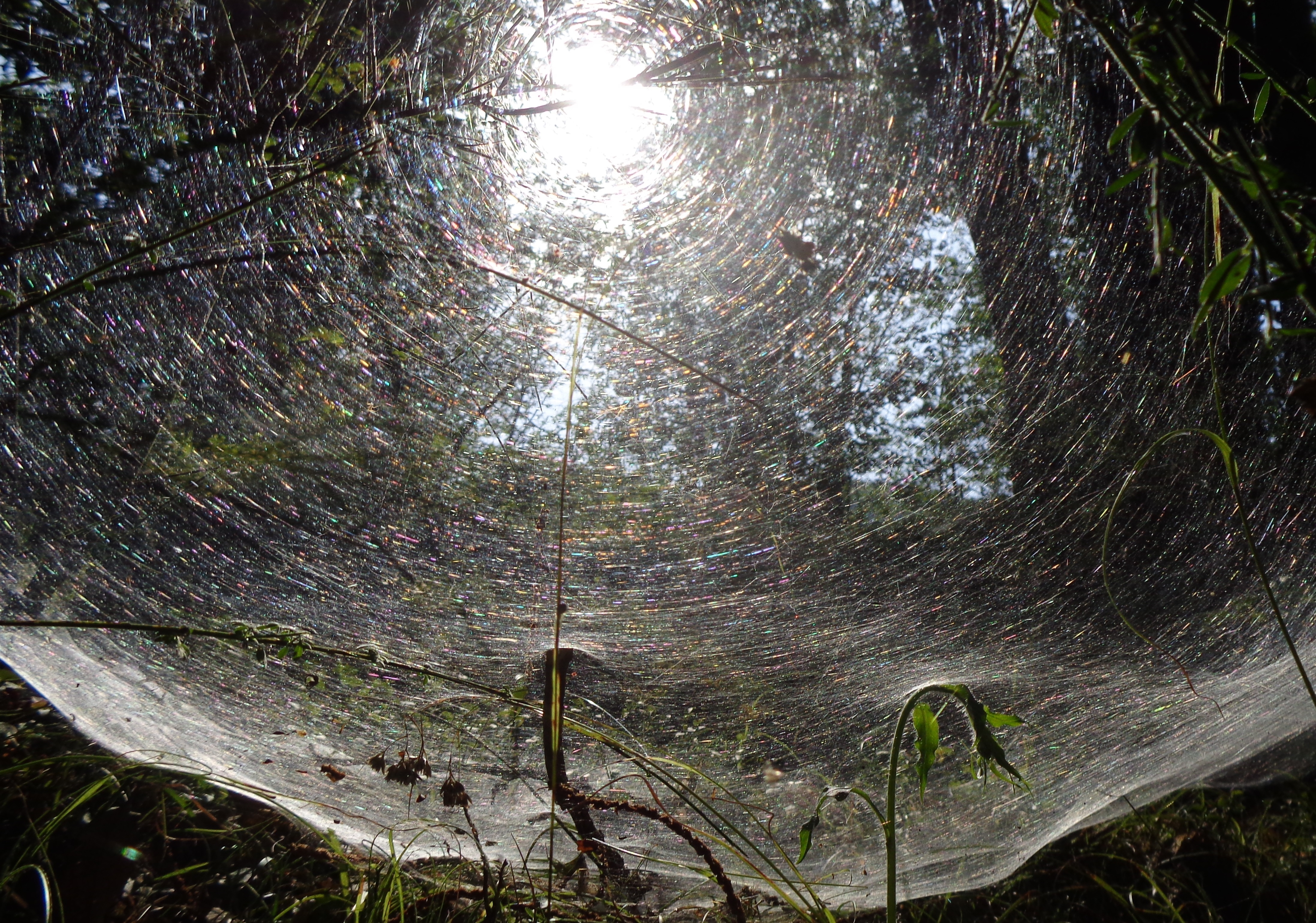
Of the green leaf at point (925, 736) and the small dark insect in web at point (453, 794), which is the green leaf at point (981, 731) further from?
the small dark insect in web at point (453, 794)

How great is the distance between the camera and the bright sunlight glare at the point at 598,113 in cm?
173

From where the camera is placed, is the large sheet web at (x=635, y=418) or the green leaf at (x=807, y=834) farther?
the large sheet web at (x=635, y=418)

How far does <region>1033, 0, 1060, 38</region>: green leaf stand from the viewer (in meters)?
0.61

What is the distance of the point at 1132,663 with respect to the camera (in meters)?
1.97

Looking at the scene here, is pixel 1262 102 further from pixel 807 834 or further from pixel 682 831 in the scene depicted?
pixel 682 831

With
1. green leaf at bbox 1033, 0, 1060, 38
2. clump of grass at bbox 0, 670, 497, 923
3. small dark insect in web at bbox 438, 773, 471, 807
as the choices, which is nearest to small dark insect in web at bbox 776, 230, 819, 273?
green leaf at bbox 1033, 0, 1060, 38

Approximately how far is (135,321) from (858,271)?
195 cm

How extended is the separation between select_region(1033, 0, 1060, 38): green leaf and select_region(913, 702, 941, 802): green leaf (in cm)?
75

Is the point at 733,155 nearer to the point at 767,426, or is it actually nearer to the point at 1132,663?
the point at 767,426

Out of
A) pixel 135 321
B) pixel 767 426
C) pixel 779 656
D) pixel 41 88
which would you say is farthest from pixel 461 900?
pixel 41 88

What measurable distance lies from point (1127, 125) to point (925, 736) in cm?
69

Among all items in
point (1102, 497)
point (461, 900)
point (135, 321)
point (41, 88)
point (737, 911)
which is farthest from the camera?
point (1102, 497)

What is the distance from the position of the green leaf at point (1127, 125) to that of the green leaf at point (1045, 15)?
0.14 meters

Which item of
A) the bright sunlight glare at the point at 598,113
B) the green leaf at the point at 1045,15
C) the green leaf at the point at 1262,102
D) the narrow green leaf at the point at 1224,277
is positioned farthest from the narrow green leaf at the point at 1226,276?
the bright sunlight glare at the point at 598,113
